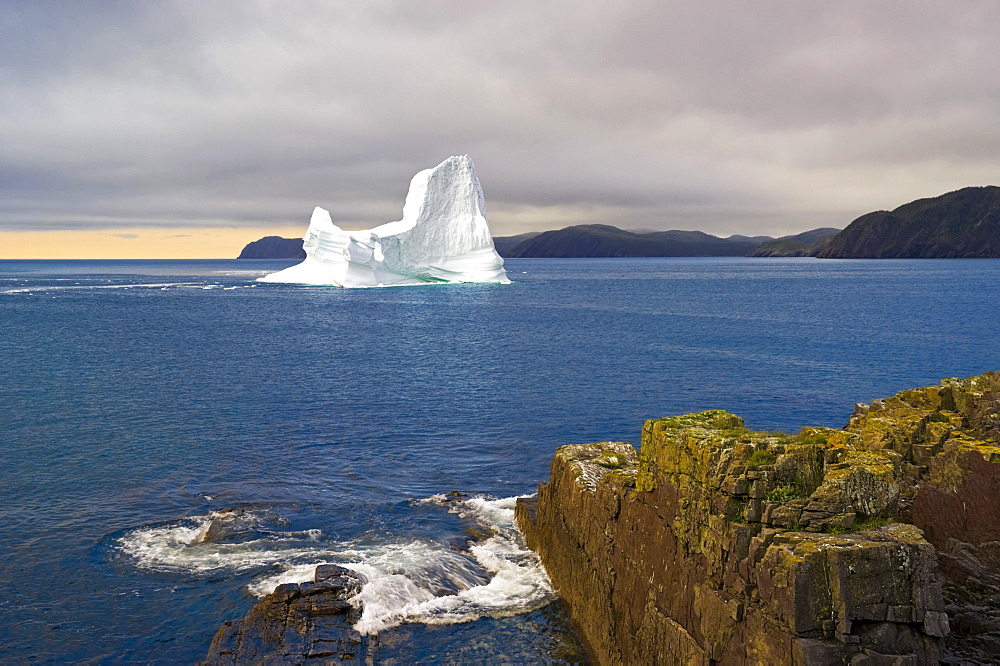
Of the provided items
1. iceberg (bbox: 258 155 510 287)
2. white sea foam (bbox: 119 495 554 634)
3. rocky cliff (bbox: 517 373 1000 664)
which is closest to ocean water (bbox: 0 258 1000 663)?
white sea foam (bbox: 119 495 554 634)

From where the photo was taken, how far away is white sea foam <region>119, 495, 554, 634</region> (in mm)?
17422

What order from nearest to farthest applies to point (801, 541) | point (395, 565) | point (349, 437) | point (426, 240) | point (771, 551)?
1. point (801, 541)
2. point (771, 551)
3. point (395, 565)
4. point (349, 437)
5. point (426, 240)

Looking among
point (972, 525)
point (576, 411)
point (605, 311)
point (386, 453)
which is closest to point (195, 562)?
point (386, 453)

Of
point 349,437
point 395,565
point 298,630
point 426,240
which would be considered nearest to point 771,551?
point 298,630

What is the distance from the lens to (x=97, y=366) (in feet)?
170

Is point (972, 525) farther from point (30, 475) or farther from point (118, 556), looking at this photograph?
point (30, 475)

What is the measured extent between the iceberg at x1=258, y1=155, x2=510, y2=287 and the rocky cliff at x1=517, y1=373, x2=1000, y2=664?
95441 mm

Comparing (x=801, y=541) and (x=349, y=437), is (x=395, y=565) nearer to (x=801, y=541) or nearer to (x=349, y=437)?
(x=801, y=541)

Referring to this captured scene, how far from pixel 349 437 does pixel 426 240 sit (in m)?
83.4

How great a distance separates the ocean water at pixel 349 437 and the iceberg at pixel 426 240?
3064cm

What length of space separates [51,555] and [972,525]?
22.6 meters

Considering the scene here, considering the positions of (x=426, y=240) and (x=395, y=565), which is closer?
(x=395, y=565)

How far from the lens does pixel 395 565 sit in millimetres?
19422

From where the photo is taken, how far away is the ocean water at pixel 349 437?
17344mm
